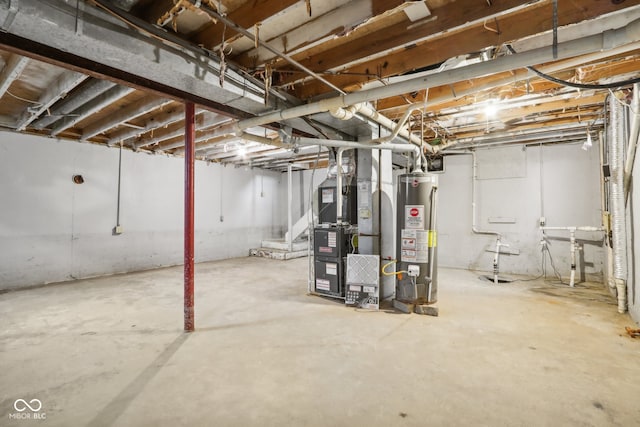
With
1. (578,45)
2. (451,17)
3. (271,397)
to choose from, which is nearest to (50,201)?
(271,397)

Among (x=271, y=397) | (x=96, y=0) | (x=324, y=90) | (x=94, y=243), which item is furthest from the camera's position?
(x=94, y=243)

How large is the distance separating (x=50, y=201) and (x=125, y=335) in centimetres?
343

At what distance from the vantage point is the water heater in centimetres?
315

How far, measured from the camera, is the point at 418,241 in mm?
3150

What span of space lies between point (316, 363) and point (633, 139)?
3.52 m

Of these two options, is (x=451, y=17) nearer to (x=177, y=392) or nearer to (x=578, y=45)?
(x=578, y=45)

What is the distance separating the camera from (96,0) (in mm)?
1556

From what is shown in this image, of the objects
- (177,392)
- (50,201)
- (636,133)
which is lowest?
(177,392)

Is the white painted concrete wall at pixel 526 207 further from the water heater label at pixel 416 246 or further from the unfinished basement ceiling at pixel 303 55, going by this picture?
the water heater label at pixel 416 246

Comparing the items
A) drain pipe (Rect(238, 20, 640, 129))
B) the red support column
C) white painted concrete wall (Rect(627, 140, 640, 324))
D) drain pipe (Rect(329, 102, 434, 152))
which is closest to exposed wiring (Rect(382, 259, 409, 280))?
drain pipe (Rect(329, 102, 434, 152))

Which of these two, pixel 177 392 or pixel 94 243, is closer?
pixel 177 392

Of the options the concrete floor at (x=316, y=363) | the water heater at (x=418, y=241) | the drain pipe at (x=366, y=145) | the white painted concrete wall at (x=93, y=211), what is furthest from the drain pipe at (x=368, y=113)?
the white painted concrete wall at (x=93, y=211)

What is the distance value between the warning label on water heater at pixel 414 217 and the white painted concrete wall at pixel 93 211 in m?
4.90

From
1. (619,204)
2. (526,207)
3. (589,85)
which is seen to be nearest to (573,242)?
(526,207)
